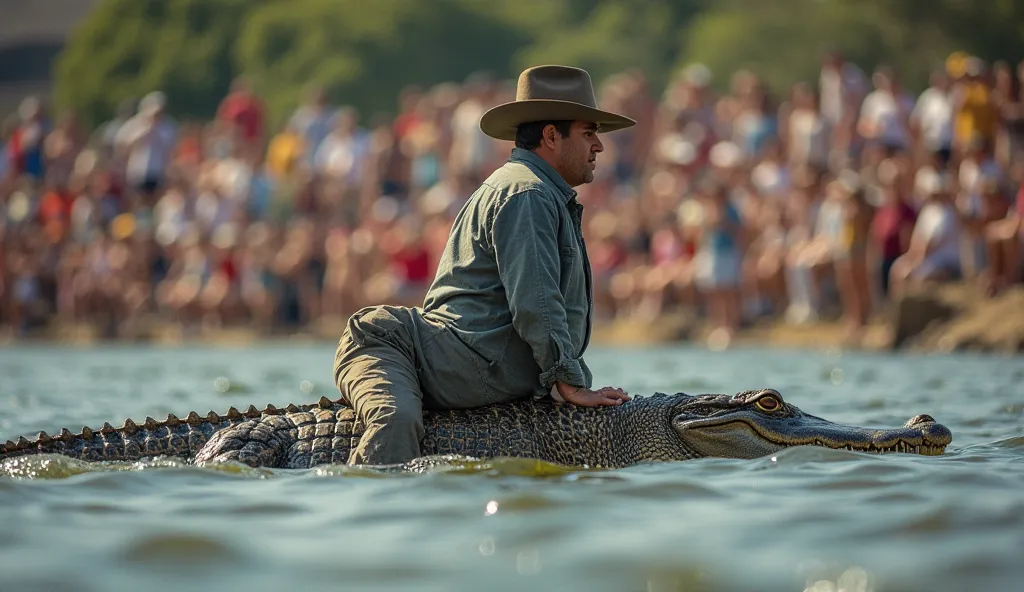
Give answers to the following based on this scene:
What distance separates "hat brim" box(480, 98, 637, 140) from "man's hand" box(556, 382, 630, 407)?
1.18 metres

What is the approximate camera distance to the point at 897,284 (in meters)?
15.2

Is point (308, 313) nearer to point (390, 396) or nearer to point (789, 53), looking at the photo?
point (390, 396)

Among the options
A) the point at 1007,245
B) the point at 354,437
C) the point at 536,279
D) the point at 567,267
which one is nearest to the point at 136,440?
the point at 354,437

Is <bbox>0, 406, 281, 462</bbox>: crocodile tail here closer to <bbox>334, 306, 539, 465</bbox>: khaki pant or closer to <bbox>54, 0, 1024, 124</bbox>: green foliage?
<bbox>334, 306, 539, 465</bbox>: khaki pant

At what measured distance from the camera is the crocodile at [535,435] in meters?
6.30

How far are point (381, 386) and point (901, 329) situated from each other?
377 inches

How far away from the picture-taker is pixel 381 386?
619 centimetres

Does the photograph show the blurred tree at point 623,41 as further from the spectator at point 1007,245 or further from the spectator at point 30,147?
the spectator at point 1007,245

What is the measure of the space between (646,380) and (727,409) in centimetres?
568

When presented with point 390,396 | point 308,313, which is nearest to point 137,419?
point 390,396

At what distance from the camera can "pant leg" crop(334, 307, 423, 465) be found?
6.06 meters

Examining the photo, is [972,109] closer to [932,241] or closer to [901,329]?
[932,241]

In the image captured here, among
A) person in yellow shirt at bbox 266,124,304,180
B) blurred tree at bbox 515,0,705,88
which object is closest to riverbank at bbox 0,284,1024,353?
person in yellow shirt at bbox 266,124,304,180

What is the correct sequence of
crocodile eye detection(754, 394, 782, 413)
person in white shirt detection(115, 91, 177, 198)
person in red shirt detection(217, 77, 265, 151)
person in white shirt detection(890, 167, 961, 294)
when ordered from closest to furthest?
crocodile eye detection(754, 394, 782, 413)
person in white shirt detection(890, 167, 961, 294)
person in white shirt detection(115, 91, 177, 198)
person in red shirt detection(217, 77, 265, 151)
